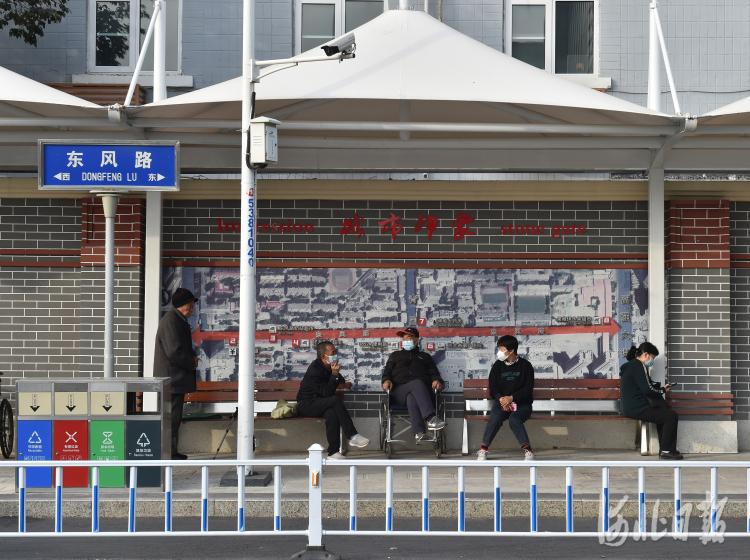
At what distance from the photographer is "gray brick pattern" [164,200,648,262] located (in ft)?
36.0

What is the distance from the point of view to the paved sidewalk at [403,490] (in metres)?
7.85

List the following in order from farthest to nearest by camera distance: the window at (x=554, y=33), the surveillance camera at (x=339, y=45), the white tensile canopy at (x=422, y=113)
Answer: the window at (x=554, y=33), the white tensile canopy at (x=422, y=113), the surveillance camera at (x=339, y=45)

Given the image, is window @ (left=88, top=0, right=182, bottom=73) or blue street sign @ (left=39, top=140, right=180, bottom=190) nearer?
blue street sign @ (left=39, top=140, right=180, bottom=190)

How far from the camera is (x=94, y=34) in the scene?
12156 millimetres

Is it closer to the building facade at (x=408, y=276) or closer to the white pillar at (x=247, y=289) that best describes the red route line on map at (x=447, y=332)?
the building facade at (x=408, y=276)

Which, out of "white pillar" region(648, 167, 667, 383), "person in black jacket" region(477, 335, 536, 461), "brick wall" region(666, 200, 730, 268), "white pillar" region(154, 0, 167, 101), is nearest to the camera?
"person in black jacket" region(477, 335, 536, 461)

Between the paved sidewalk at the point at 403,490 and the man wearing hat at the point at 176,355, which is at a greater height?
the man wearing hat at the point at 176,355

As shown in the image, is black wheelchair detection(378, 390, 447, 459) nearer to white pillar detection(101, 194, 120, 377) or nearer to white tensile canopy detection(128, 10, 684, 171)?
white tensile canopy detection(128, 10, 684, 171)

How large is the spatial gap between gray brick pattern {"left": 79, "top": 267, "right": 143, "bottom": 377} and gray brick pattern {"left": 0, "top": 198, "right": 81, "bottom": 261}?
1.88 feet

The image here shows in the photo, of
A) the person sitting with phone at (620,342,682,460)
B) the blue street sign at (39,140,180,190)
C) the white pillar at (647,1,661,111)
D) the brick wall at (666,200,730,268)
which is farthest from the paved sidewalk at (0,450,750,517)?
the white pillar at (647,1,661,111)

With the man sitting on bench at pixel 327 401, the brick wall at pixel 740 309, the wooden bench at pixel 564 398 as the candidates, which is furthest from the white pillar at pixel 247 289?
the brick wall at pixel 740 309

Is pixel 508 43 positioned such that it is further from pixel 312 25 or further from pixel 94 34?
pixel 94 34

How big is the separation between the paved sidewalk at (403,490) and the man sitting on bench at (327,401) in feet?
2.64

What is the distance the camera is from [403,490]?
8273 mm
